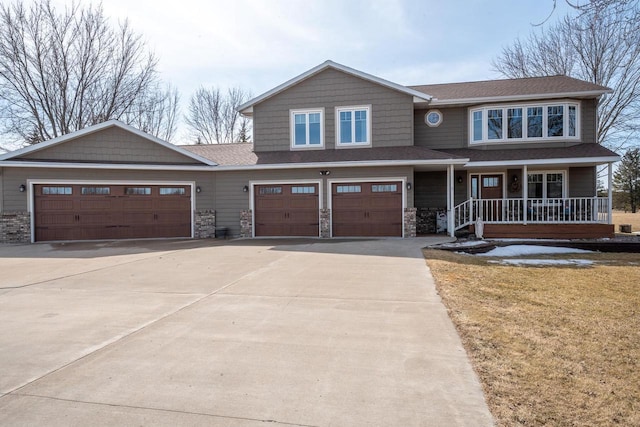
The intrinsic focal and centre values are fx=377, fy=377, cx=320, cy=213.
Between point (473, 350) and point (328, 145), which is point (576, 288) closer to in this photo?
point (473, 350)

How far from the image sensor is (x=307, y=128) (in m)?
15.7

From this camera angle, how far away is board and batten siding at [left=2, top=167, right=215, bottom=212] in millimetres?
13859

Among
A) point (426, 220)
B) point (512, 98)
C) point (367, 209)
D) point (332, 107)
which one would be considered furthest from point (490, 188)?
point (332, 107)

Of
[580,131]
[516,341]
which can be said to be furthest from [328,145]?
[516,341]

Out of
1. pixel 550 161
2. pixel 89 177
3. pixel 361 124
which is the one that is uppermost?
pixel 361 124

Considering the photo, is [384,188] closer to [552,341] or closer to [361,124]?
[361,124]

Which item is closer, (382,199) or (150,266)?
(150,266)

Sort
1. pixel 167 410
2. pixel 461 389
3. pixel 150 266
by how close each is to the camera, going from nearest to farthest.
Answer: pixel 167 410 → pixel 461 389 → pixel 150 266

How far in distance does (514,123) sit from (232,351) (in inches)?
603

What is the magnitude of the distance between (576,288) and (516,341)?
10.6ft

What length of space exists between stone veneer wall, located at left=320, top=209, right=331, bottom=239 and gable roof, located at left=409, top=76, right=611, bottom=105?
242 inches

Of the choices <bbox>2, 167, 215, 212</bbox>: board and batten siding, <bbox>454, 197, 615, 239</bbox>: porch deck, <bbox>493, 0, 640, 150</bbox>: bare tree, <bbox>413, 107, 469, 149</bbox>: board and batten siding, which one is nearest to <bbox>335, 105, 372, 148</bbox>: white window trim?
<bbox>413, 107, 469, 149</bbox>: board and batten siding

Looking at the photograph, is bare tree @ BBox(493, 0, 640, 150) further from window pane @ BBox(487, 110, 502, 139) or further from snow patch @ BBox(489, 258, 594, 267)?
snow patch @ BBox(489, 258, 594, 267)

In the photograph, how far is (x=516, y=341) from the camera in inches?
153
